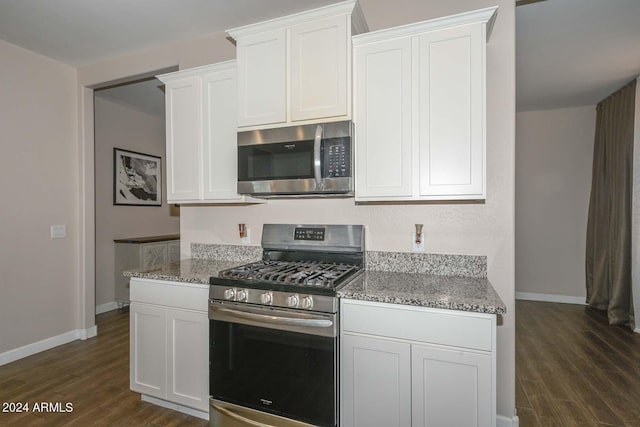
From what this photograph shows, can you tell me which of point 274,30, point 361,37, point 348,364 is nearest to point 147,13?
point 274,30

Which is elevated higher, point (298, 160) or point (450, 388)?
point (298, 160)

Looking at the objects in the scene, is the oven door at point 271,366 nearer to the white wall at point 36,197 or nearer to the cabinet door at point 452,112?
the cabinet door at point 452,112

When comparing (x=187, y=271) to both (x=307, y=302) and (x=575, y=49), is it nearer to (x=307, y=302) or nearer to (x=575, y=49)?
(x=307, y=302)

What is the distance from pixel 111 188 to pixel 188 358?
3346 mm

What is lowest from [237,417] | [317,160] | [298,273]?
[237,417]

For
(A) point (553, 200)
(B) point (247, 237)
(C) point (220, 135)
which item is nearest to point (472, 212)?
(B) point (247, 237)

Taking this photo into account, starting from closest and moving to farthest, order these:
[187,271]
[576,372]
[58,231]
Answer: [187,271] < [576,372] < [58,231]

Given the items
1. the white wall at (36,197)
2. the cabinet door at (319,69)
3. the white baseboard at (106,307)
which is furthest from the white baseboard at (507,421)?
the white baseboard at (106,307)

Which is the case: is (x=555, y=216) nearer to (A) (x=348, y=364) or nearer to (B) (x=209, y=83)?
(A) (x=348, y=364)

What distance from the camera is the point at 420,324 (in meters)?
1.59

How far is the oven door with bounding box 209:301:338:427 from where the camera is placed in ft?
5.65

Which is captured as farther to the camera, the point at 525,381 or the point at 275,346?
the point at 525,381

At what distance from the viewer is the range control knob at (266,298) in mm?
1818

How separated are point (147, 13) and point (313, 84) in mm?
1467
